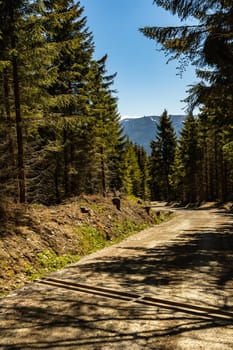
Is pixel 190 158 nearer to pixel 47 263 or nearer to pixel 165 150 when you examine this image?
pixel 165 150

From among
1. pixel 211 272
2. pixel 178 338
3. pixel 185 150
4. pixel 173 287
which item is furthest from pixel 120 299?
pixel 185 150

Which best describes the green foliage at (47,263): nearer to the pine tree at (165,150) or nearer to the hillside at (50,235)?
the hillside at (50,235)

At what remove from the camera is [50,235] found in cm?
1091

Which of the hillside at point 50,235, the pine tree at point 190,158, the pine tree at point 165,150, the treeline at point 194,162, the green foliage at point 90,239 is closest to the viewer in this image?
the hillside at point 50,235

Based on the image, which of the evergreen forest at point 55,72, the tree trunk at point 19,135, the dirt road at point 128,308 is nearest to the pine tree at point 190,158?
the evergreen forest at point 55,72

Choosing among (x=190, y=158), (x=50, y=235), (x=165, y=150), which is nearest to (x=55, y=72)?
(x=50, y=235)

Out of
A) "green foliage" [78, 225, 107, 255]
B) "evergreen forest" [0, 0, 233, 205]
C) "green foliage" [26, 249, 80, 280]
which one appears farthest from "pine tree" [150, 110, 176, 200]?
"green foliage" [26, 249, 80, 280]

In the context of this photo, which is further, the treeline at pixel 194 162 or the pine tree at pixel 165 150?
the pine tree at pixel 165 150

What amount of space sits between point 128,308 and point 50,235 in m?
5.82

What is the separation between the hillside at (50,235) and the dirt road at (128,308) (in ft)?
2.46

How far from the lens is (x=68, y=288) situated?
7047mm

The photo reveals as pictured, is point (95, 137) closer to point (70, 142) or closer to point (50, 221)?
point (70, 142)

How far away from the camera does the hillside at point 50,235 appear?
332 inches

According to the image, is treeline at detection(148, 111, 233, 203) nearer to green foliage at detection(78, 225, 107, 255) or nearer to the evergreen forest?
the evergreen forest
